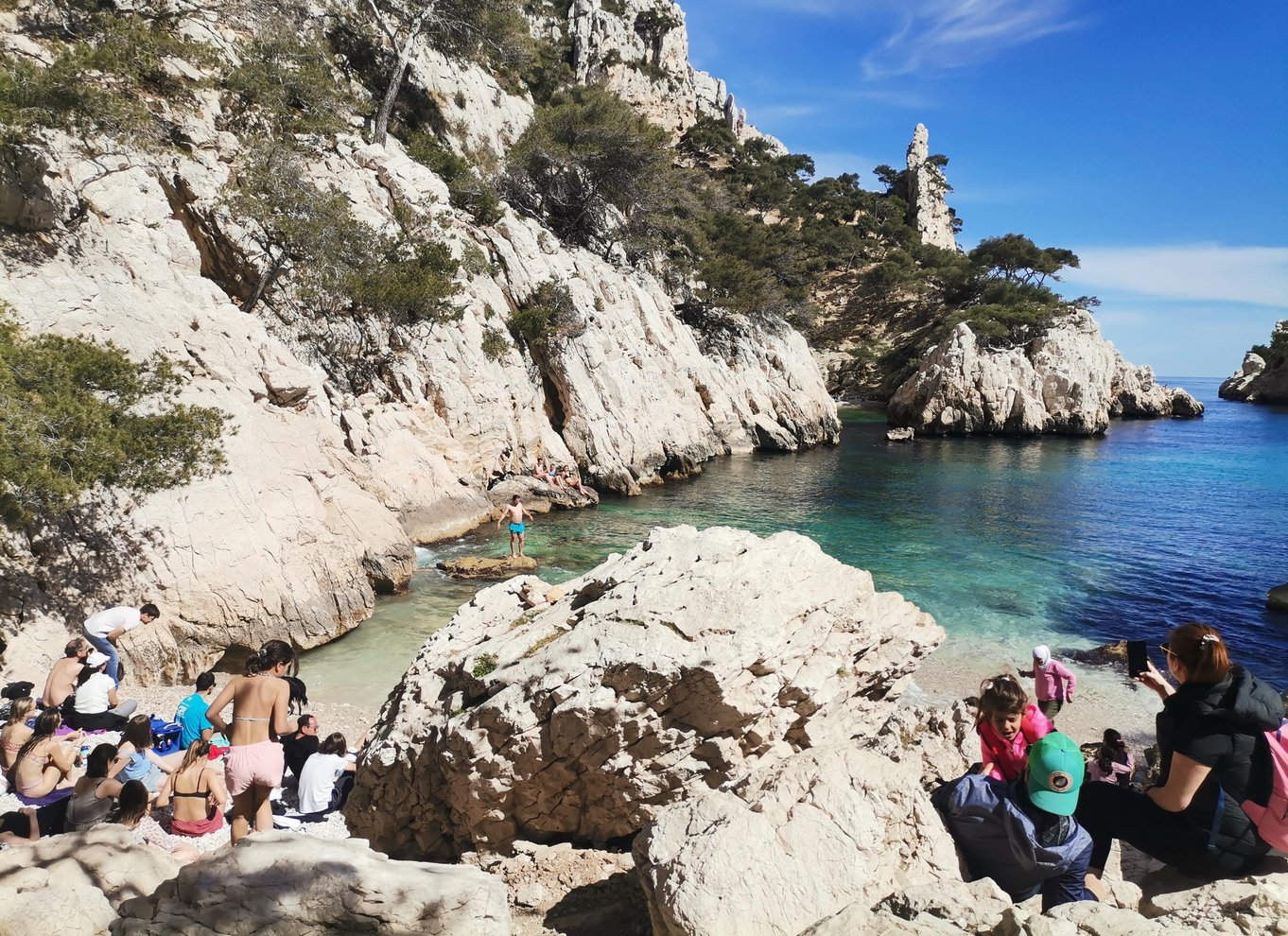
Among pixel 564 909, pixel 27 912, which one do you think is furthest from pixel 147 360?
pixel 564 909

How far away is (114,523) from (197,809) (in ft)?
22.8

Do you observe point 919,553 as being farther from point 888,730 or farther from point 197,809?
point 197,809

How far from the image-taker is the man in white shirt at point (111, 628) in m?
9.98

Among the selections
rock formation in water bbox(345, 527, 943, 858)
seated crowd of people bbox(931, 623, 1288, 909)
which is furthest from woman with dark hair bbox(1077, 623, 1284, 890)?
rock formation in water bbox(345, 527, 943, 858)

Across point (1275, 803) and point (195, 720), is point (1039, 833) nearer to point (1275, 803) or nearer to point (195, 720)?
point (1275, 803)

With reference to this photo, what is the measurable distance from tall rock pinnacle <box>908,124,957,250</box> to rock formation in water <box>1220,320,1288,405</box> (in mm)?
44290

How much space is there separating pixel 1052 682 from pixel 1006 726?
5450mm

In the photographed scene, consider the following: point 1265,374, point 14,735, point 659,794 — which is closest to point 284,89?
point 14,735

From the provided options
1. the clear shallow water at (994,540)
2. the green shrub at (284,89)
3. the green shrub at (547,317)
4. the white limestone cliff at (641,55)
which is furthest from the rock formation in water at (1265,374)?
the green shrub at (284,89)

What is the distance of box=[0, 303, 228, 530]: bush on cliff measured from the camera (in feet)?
32.6

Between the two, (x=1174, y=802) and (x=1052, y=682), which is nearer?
(x=1174, y=802)

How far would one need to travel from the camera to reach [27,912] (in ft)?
11.4

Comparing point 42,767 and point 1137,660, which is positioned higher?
point 1137,660

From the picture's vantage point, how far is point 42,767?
7395 millimetres
